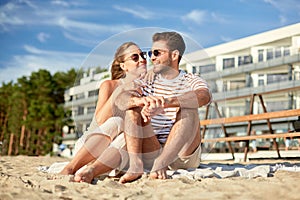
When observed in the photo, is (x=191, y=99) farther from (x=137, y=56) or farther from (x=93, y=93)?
(x=93, y=93)

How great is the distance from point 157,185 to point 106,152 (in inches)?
17.4

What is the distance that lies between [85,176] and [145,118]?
455mm

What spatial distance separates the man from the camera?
2.49 metres

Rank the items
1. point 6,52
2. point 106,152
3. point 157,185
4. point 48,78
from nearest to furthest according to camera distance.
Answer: point 157,185
point 106,152
point 48,78
point 6,52

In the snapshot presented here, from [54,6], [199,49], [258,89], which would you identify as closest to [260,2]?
[54,6]

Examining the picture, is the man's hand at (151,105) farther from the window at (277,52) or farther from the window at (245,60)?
the window at (245,60)

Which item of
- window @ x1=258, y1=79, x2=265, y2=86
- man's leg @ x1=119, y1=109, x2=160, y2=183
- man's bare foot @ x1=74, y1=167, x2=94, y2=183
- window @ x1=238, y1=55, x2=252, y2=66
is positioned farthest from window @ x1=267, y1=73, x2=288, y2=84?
man's bare foot @ x1=74, y1=167, x2=94, y2=183

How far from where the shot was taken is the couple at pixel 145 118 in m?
2.51

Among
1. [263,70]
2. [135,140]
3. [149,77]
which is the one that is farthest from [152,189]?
[263,70]

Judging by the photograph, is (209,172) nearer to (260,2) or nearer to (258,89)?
(258,89)

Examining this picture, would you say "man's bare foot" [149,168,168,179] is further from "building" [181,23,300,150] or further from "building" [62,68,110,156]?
"building" [181,23,300,150]

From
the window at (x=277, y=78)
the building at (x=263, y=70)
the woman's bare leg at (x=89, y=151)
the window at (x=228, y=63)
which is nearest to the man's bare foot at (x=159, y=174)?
the woman's bare leg at (x=89, y=151)

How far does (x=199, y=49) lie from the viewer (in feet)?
9.30

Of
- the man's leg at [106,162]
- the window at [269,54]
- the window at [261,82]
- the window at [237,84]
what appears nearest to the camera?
the man's leg at [106,162]
